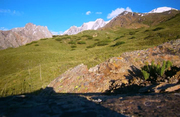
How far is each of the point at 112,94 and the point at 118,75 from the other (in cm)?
267

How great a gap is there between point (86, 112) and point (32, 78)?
13.1 m

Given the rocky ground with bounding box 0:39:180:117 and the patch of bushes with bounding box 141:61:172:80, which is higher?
the patch of bushes with bounding box 141:61:172:80

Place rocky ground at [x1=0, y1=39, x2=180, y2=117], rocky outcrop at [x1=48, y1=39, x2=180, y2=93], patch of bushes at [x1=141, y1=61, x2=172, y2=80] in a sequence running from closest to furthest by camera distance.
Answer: rocky ground at [x1=0, y1=39, x2=180, y2=117], patch of bushes at [x1=141, y1=61, x2=172, y2=80], rocky outcrop at [x1=48, y1=39, x2=180, y2=93]

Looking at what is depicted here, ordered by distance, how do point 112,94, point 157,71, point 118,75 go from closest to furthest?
point 112,94 → point 157,71 → point 118,75

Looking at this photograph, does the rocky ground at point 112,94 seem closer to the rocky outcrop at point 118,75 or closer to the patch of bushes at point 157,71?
the rocky outcrop at point 118,75

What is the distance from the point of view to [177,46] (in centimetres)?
1180

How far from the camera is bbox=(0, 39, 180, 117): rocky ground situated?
3.78 m

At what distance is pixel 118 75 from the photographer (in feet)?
31.3

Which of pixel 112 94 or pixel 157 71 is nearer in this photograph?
pixel 112 94

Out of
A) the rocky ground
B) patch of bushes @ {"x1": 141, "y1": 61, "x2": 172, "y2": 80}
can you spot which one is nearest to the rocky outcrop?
the rocky ground

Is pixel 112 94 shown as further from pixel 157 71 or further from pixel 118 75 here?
pixel 157 71

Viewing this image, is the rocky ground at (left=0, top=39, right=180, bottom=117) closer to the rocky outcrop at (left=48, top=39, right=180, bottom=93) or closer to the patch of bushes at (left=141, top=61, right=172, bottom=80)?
the rocky outcrop at (left=48, top=39, right=180, bottom=93)

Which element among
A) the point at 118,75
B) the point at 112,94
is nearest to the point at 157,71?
the point at 118,75

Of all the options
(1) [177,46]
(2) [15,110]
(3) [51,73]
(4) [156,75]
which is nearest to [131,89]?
(4) [156,75]
